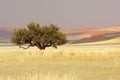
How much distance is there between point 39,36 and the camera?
6444 centimetres

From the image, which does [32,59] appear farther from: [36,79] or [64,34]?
[64,34]

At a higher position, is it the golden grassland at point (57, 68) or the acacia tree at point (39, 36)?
the acacia tree at point (39, 36)

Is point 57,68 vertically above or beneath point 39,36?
beneath

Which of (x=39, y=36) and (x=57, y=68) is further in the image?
(x=39, y=36)

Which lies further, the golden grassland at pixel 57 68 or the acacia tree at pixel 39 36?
the acacia tree at pixel 39 36

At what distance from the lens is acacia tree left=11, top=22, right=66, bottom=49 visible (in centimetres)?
6382

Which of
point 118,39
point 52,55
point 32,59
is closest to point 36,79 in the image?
point 32,59

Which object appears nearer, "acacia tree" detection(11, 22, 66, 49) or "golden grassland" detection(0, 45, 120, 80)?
"golden grassland" detection(0, 45, 120, 80)

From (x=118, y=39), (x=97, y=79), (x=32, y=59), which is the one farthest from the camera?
(x=118, y=39)

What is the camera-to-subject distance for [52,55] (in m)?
34.9

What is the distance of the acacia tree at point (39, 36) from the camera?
209 feet

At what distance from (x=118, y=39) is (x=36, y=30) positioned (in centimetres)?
10874

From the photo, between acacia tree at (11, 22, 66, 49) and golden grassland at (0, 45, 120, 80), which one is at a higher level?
acacia tree at (11, 22, 66, 49)

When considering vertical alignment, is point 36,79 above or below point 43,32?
below
